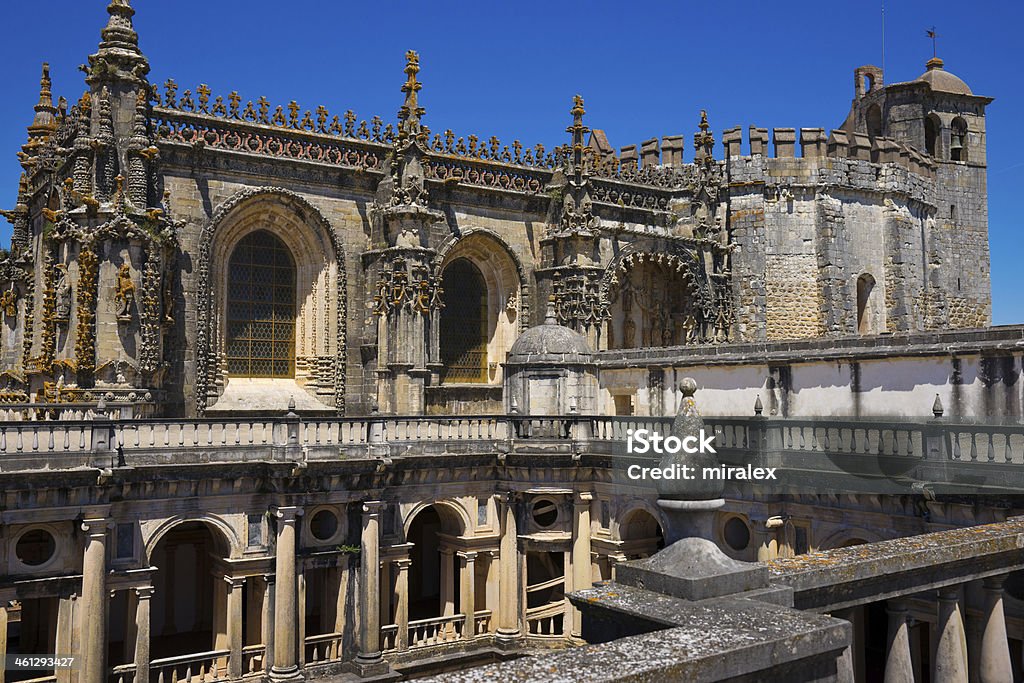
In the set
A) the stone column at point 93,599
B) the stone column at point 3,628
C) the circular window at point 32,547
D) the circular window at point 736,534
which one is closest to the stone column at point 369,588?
the stone column at point 93,599

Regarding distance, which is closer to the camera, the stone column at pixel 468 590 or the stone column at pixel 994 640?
the stone column at pixel 994 640

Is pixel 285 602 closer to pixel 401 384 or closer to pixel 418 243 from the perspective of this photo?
pixel 401 384

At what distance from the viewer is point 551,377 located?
23359mm

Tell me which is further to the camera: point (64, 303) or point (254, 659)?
point (64, 303)

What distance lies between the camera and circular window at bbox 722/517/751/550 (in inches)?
786

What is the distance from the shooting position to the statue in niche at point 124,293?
20.3 meters

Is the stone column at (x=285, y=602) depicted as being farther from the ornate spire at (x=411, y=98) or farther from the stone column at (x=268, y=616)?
the ornate spire at (x=411, y=98)

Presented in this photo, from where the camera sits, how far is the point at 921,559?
579cm

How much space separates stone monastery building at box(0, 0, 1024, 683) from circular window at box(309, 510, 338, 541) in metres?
0.07

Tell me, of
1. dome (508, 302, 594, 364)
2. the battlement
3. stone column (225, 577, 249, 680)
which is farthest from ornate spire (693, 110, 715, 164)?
stone column (225, 577, 249, 680)

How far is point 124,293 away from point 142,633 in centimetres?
735

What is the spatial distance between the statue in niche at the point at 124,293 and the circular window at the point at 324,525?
6.16 meters

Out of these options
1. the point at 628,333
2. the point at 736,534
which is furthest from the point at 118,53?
the point at 736,534

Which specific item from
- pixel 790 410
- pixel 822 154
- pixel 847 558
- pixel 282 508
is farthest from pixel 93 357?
pixel 822 154
